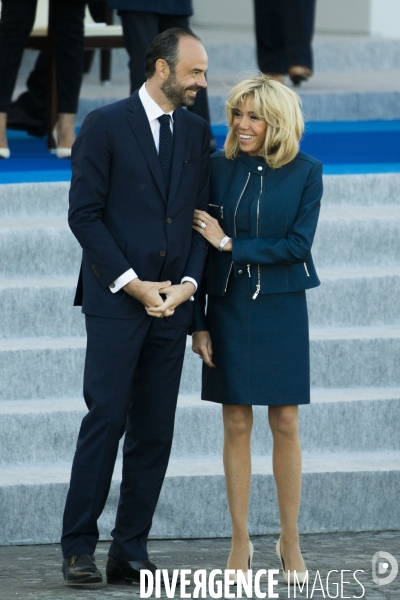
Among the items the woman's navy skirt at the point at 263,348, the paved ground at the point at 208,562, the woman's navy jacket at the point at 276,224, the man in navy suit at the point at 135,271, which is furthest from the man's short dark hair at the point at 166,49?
the paved ground at the point at 208,562

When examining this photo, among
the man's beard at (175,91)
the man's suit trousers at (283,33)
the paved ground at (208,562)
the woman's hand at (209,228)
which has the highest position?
the man's beard at (175,91)

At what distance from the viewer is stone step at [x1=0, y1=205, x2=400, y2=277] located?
4.96 m

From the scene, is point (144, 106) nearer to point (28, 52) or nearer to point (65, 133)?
point (65, 133)

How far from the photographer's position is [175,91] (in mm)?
3488

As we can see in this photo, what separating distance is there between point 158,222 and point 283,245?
0.37 metres

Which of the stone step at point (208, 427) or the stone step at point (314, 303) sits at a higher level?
the stone step at point (314, 303)

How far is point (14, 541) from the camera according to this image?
13.4 feet

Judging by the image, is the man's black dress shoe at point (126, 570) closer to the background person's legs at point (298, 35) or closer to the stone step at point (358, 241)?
the stone step at point (358, 241)

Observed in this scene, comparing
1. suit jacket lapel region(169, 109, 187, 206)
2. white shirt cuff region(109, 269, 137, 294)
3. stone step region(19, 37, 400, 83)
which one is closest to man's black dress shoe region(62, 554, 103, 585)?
white shirt cuff region(109, 269, 137, 294)

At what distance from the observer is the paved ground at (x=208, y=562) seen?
351 centimetres

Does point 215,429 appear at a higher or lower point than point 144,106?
lower

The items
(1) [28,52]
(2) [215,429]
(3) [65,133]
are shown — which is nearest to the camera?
(2) [215,429]

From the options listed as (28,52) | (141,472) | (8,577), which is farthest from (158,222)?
(28,52)

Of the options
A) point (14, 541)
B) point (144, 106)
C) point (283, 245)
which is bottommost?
point (14, 541)
